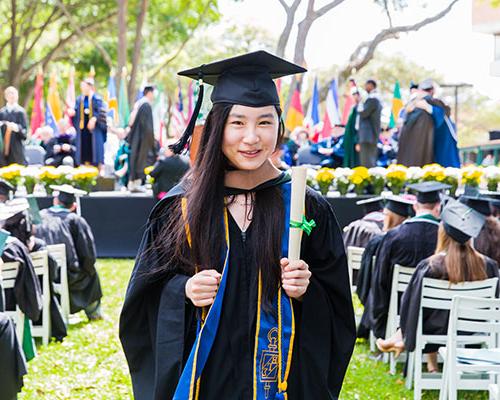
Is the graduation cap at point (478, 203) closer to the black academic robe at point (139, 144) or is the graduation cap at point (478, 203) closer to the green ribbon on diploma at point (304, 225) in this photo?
the green ribbon on diploma at point (304, 225)

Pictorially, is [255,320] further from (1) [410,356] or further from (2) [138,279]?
(1) [410,356]

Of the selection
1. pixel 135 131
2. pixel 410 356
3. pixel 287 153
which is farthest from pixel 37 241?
pixel 287 153

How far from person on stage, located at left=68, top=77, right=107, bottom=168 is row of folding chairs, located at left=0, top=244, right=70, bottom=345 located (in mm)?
9678

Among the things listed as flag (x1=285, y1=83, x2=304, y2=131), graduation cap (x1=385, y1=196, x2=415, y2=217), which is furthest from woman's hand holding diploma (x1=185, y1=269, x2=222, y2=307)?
flag (x1=285, y1=83, x2=304, y2=131)

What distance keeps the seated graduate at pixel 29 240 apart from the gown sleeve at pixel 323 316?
409 centimetres

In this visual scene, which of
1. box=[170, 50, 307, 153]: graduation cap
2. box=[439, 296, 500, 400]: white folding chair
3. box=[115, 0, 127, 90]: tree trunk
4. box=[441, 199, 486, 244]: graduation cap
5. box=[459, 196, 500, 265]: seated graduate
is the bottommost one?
box=[439, 296, 500, 400]: white folding chair

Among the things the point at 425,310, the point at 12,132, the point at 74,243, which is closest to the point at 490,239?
the point at 425,310

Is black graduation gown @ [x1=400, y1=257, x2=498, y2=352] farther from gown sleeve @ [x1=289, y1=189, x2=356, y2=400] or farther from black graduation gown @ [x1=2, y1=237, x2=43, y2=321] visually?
gown sleeve @ [x1=289, y1=189, x2=356, y2=400]

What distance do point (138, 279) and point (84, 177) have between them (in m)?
11.2

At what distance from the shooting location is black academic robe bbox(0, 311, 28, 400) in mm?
4539

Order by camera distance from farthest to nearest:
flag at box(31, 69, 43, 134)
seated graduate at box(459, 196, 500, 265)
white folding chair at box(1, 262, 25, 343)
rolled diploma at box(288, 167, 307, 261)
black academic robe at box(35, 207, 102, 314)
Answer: flag at box(31, 69, 43, 134), black academic robe at box(35, 207, 102, 314), seated graduate at box(459, 196, 500, 265), white folding chair at box(1, 262, 25, 343), rolled diploma at box(288, 167, 307, 261)

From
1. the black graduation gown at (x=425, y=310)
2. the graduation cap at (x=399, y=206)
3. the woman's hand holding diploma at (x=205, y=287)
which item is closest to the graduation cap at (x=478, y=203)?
the black graduation gown at (x=425, y=310)

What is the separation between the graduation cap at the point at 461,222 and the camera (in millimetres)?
5367

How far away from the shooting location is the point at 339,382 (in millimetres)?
2797
